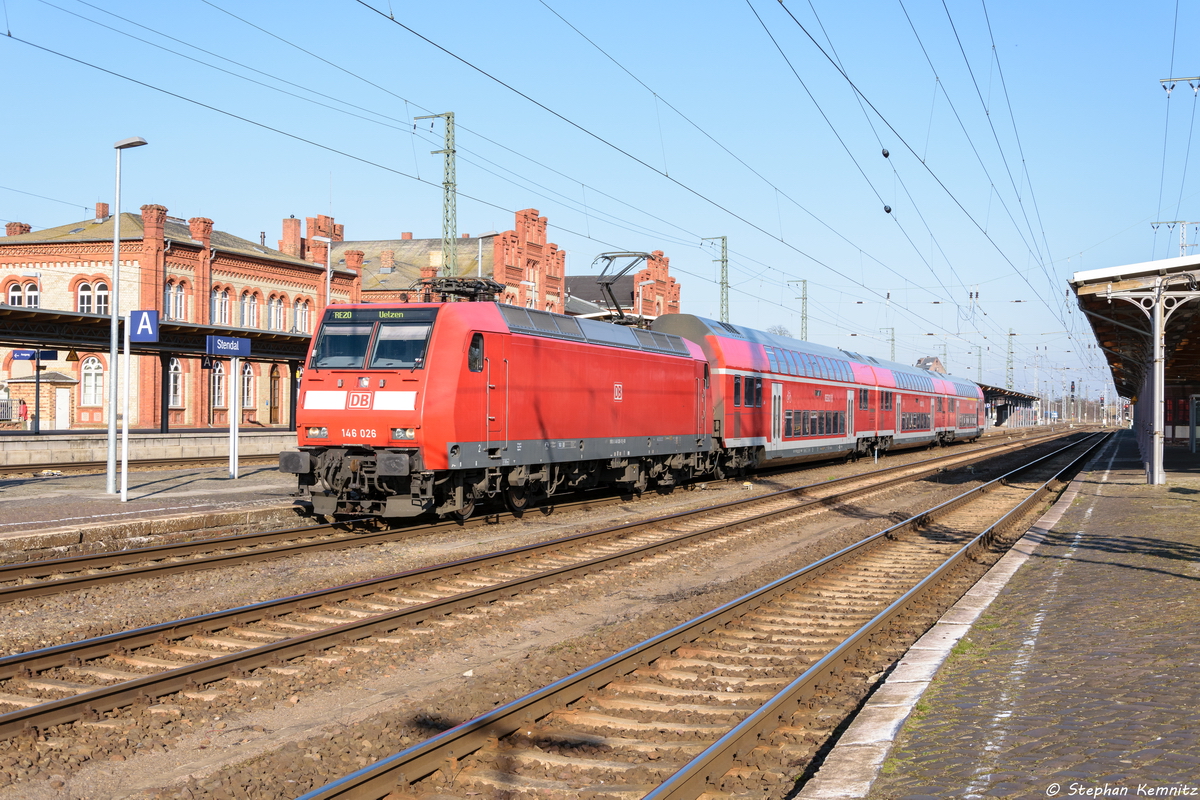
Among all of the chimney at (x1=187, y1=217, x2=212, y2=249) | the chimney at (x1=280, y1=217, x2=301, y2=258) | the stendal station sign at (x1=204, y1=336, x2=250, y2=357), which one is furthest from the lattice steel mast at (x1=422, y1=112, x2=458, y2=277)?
the chimney at (x1=280, y1=217, x2=301, y2=258)

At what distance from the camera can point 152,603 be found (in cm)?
1023

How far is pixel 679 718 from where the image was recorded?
21.8 feet

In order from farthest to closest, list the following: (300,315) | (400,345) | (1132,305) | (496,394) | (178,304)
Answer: (300,315)
(178,304)
(1132,305)
(496,394)
(400,345)

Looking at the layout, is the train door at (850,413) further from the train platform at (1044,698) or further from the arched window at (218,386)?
the arched window at (218,386)

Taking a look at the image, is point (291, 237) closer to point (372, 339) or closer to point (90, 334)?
point (90, 334)

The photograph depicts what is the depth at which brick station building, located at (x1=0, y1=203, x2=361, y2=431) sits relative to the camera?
156ft

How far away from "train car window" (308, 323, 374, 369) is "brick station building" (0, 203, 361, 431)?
3262cm

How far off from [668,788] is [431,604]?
5.16 metres

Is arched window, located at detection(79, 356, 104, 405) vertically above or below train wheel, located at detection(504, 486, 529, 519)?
above

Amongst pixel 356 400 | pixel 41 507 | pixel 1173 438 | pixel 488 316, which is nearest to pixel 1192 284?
pixel 488 316

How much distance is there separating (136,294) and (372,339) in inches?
1518

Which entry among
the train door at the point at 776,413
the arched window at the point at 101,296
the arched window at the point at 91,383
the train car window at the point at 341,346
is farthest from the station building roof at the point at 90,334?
the arched window at the point at 91,383

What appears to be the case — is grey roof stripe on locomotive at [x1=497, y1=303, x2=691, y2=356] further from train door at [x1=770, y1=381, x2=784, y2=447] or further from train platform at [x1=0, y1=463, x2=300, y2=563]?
train door at [x1=770, y1=381, x2=784, y2=447]

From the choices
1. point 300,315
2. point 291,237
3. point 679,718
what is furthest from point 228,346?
point 291,237
